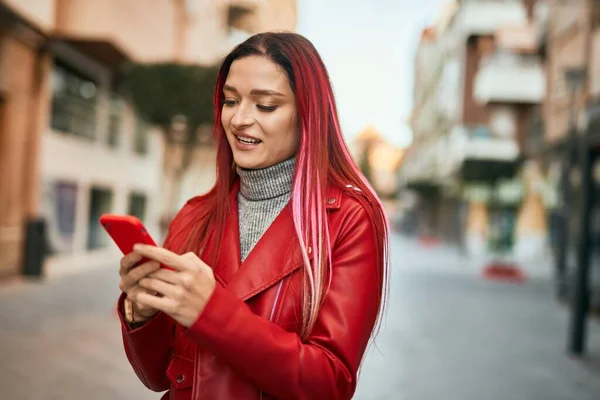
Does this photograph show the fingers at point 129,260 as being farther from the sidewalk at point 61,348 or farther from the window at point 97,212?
the window at point 97,212

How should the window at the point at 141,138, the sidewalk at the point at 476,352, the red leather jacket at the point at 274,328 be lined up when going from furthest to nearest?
the window at the point at 141,138 < the sidewalk at the point at 476,352 < the red leather jacket at the point at 274,328

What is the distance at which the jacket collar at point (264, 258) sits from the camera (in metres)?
1.35

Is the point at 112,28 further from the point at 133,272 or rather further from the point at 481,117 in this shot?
the point at 481,117

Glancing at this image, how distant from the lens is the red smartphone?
109 cm

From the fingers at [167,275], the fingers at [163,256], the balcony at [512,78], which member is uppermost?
the balcony at [512,78]

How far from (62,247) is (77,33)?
14.4ft

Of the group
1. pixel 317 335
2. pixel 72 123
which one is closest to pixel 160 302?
pixel 317 335

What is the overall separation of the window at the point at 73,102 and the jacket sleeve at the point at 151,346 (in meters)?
11.5

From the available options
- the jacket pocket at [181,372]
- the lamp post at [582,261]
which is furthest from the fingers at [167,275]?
the lamp post at [582,261]

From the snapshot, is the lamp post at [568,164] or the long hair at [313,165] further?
the lamp post at [568,164]

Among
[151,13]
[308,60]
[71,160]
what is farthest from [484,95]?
[308,60]

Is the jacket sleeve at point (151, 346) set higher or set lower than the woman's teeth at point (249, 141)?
lower

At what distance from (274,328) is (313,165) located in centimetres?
41

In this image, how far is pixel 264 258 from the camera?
1.38 m
